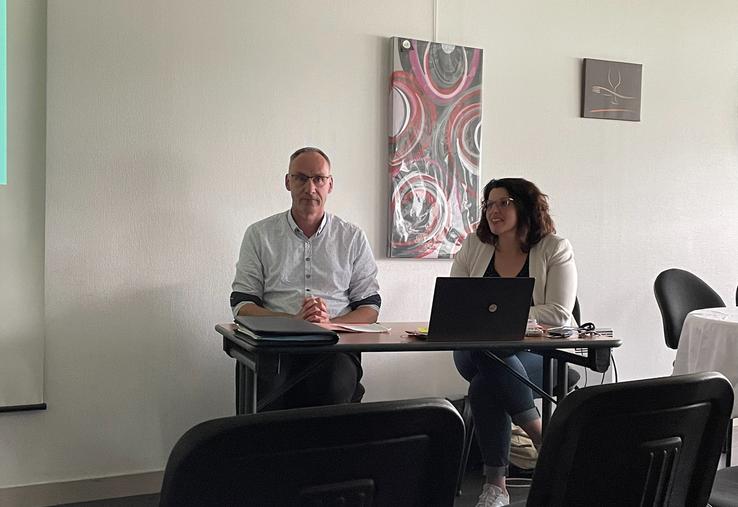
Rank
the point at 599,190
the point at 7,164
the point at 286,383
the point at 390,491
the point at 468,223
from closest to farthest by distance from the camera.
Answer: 1. the point at 390,491
2. the point at 286,383
3. the point at 7,164
4. the point at 468,223
5. the point at 599,190

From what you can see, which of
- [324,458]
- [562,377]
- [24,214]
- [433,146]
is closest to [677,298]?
[562,377]

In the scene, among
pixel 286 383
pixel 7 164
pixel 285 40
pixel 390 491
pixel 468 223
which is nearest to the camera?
pixel 390 491

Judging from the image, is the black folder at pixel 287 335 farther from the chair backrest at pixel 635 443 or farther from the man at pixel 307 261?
the chair backrest at pixel 635 443

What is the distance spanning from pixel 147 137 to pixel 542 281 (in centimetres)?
168

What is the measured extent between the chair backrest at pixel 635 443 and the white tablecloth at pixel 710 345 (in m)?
1.87

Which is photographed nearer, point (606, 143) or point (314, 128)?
point (314, 128)

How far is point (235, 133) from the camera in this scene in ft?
11.3

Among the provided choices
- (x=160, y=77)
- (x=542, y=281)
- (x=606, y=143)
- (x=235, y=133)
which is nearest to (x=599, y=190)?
(x=606, y=143)

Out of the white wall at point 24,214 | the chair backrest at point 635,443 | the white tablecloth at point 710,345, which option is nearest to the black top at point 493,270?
the white tablecloth at point 710,345

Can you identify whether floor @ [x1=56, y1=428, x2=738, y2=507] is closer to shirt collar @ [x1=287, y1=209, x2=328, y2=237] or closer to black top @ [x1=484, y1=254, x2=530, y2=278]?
black top @ [x1=484, y1=254, x2=530, y2=278]

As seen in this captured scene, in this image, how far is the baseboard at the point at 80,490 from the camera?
3.10 meters

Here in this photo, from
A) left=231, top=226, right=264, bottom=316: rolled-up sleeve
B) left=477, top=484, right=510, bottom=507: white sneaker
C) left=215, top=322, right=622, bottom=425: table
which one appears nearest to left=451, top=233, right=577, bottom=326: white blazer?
left=215, top=322, right=622, bottom=425: table

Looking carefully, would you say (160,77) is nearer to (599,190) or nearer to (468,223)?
(468,223)

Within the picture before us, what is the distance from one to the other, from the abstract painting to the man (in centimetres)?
45
